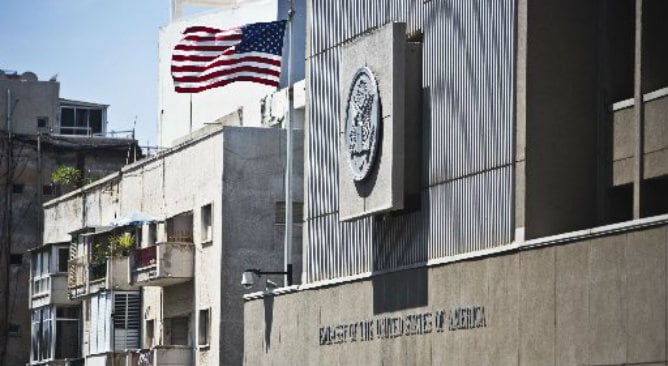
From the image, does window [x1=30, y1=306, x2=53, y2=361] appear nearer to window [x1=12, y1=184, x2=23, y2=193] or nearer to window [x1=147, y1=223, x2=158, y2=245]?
window [x1=12, y1=184, x2=23, y2=193]

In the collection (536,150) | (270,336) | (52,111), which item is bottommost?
(270,336)

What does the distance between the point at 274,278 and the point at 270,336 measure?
31.7 feet

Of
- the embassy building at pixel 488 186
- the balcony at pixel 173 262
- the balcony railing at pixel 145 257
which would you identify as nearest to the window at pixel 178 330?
the balcony at pixel 173 262

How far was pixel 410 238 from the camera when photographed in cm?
4025

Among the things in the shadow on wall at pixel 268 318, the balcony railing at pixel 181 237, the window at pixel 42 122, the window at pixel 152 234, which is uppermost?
the window at pixel 42 122

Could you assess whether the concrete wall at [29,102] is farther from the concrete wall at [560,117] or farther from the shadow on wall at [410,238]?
the concrete wall at [560,117]

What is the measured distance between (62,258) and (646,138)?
47.5 m

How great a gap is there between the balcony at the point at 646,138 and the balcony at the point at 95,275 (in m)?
34.8

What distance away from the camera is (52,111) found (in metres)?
97.1

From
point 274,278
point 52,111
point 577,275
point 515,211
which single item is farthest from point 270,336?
point 52,111

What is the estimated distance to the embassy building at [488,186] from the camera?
32.1 metres

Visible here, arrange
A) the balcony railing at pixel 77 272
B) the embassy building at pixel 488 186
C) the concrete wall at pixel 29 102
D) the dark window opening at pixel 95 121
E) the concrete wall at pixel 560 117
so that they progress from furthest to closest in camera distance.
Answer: the dark window opening at pixel 95 121 → the concrete wall at pixel 29 102 → the balcony railing at pixel 77 272 → the concrete wall at pixel 560 117 → the embassy building at pixel 488 186

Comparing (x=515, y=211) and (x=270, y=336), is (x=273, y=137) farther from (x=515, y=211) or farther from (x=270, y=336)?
(x=515, y=211)

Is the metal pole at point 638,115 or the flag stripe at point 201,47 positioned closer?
the metal pole at point 638,115
